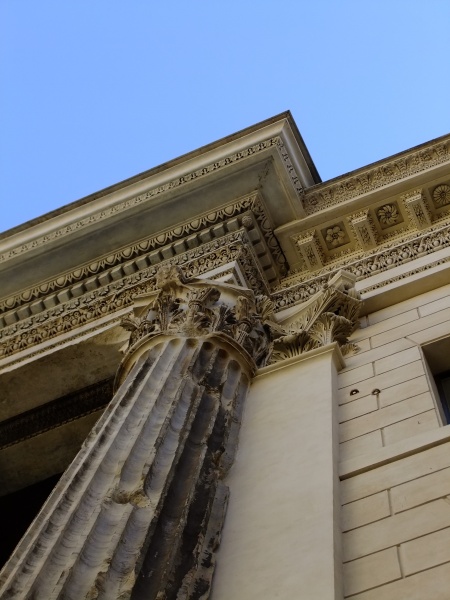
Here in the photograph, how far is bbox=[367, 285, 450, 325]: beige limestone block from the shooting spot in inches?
431

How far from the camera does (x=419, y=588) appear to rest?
234 inches

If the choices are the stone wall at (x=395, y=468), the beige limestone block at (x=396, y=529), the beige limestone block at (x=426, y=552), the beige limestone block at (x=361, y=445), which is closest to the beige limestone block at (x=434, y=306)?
the stone wall at (x=395, y=468)

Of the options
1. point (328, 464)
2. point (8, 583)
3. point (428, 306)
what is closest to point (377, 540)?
point (328, 464)

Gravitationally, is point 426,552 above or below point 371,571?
above

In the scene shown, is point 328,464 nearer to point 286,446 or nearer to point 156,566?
point 286,446

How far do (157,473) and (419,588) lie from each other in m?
2.13

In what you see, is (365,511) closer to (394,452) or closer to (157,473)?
(394,452)

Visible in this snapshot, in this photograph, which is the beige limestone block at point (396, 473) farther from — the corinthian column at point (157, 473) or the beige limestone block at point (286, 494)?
the corinthian column at point (157, 473)

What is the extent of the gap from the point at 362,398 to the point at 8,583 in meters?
3.88

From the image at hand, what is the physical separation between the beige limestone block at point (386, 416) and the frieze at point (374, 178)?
5.41 metres

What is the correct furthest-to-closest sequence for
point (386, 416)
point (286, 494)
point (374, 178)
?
point (374, 178)
point (386, 416)
point (286, 494)

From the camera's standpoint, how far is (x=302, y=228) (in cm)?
1363

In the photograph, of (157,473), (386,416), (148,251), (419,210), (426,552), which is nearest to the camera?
(426,552)

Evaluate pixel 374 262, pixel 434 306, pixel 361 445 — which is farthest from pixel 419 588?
pixel 374 262
